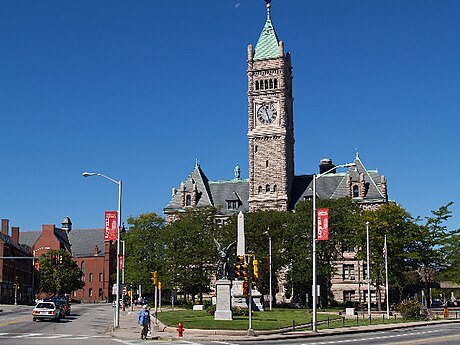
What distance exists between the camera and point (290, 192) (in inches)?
4331

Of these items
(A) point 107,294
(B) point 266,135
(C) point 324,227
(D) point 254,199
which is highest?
(B) point 266,135

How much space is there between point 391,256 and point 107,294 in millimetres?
81524

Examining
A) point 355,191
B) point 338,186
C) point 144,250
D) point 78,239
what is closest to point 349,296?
point 355,191

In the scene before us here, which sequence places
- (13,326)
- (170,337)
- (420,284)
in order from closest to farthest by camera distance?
1. (170,337)
2. (13,326)
3. (420,284)

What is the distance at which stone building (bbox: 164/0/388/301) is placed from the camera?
4144 inches

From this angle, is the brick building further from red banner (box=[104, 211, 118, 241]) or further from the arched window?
red banner (box=[104, 211, 118, 241])

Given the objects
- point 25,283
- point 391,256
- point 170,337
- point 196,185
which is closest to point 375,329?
point 170,337

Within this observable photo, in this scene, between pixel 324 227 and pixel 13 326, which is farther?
pixel 13 326

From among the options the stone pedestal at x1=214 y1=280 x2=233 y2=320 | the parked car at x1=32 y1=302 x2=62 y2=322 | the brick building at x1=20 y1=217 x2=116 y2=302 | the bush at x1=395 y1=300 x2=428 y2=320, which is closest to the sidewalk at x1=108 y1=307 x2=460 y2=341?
the stone pedestal at x1=214 y1=280 x2=233 y2=320

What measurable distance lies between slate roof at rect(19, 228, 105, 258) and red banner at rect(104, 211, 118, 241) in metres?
107

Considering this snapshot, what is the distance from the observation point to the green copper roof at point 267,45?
370 ft

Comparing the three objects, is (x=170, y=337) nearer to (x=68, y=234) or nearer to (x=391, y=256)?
(x=391, y=256)

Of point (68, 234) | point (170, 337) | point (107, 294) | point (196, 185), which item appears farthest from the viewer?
point (68, 234)

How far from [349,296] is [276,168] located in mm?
24212
